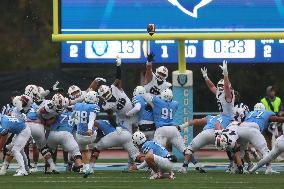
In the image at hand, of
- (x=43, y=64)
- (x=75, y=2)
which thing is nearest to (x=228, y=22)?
(x=75, y=2)

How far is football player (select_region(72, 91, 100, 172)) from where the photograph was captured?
21953 mm

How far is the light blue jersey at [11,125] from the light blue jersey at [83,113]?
997 millimetres

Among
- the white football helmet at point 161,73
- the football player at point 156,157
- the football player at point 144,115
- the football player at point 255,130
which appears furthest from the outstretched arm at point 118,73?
the football player at point 156,157

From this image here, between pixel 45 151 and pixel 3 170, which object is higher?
pixel 45 151

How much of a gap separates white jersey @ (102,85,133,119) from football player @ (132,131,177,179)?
8.56 feet

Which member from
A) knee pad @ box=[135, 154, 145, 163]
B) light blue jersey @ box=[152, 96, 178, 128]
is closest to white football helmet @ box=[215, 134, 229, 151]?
knee pad @ box=[135, 154, 145, 163]

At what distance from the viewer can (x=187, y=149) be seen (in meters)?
22.4

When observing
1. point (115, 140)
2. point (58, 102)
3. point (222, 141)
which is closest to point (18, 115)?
point (58, 102)

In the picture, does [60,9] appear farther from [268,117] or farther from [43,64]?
[43,64]

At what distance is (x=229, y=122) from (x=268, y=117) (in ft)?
2.25

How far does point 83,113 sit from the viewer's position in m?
22.1

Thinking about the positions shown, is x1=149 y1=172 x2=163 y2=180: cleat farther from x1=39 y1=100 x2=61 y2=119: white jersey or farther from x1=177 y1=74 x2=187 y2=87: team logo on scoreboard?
x1=177 y1=74 x2=187 y2=87: team logo on scoreboard

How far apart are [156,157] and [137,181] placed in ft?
1.59

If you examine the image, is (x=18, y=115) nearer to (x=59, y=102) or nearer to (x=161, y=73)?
(x=59, y=102)
